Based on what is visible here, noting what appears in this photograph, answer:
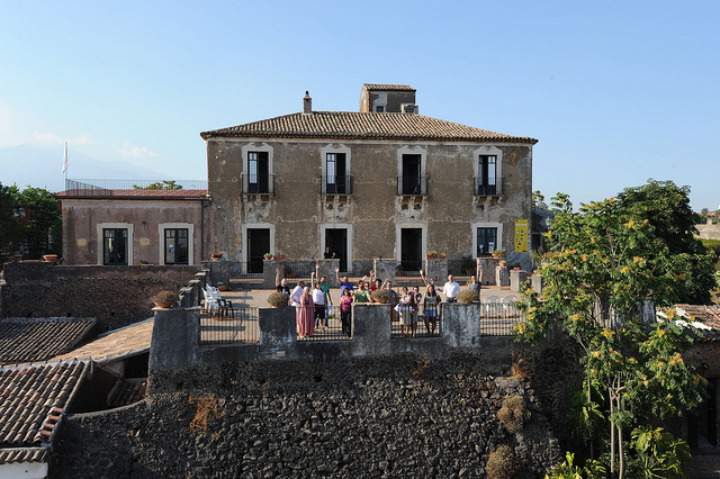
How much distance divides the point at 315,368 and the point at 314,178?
39.6 ft

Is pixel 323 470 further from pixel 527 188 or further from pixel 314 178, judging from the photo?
pixel 527 188

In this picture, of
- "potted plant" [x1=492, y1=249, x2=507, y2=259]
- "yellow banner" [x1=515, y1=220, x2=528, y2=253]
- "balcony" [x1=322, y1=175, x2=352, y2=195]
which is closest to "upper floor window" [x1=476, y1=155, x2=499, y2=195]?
"yellow banner" [x1=515, y1=220, x2=528, y2=253]

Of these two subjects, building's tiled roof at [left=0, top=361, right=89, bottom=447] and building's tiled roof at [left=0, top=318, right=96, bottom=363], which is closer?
building's tiled roof at [left=0, top=361, right=89, bottom=447]

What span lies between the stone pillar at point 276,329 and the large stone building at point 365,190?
10.7 m

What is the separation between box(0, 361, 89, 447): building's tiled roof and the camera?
9977 mm

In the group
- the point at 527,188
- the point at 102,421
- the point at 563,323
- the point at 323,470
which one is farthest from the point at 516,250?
the point at 102,421

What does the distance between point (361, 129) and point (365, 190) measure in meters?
2.85

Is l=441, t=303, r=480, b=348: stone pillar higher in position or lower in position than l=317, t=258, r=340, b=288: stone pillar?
lower

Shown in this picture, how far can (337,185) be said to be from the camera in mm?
22297

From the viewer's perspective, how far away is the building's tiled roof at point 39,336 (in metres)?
16.0

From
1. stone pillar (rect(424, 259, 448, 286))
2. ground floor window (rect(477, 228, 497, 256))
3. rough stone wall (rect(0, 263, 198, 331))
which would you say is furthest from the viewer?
ground floor window (rect(477, 228, 497, 256))

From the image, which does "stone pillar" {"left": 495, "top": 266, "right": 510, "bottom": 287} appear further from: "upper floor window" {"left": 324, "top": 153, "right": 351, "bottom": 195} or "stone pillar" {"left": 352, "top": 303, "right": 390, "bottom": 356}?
"stone pillar" {"left": 352, "top": 303, "right": 390, "bottom": 356}

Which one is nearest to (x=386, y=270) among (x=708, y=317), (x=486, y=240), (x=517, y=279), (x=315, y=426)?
(x=517, y=279)

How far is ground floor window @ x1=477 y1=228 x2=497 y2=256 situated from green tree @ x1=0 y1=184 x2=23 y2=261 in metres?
28.7
